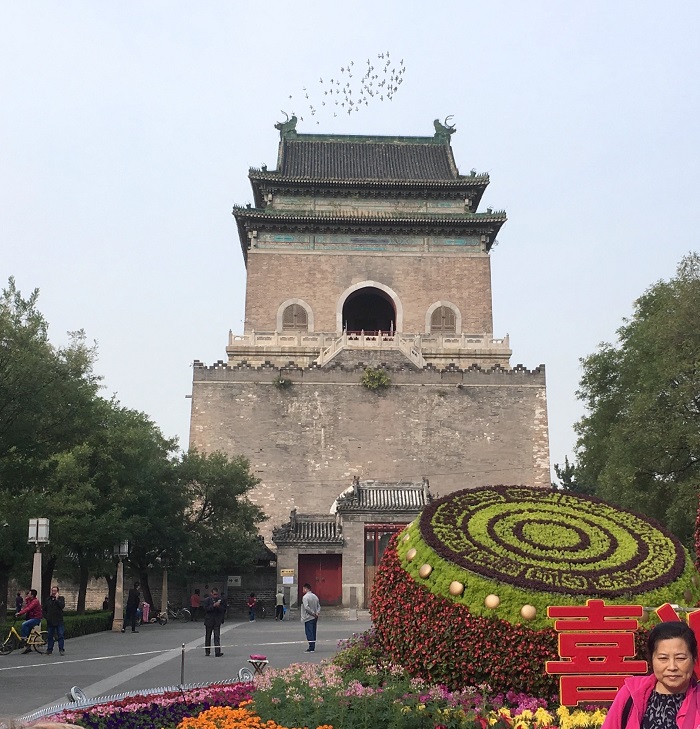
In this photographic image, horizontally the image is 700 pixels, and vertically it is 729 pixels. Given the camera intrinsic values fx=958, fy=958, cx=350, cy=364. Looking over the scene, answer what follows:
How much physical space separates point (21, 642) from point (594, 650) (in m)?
12.8

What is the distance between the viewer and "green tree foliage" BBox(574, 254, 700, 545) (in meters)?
22.0

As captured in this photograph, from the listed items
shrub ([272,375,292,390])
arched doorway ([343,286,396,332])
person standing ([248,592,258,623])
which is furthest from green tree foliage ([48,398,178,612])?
arched doorway ([343,286,396,332])

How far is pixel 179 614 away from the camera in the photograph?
95.3 ft

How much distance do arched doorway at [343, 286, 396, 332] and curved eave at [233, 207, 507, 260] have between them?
442 centimetres

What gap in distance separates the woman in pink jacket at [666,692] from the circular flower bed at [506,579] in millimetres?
3459

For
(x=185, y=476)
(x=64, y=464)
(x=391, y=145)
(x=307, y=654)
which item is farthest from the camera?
(x=391, y=145)

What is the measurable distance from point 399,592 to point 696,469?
661 inches

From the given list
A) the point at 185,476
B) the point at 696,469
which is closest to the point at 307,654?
the point at 696,469

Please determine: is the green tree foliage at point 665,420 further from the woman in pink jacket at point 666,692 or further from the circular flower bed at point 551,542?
the woman in pink jacket at point 666,692

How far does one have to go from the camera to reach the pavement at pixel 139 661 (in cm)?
1121

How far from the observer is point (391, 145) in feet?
149

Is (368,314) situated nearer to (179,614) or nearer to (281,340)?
(281,340)

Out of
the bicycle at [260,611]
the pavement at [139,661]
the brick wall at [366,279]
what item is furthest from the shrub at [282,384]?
the pavement at [139,661]

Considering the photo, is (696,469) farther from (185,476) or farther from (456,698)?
(456,698)
